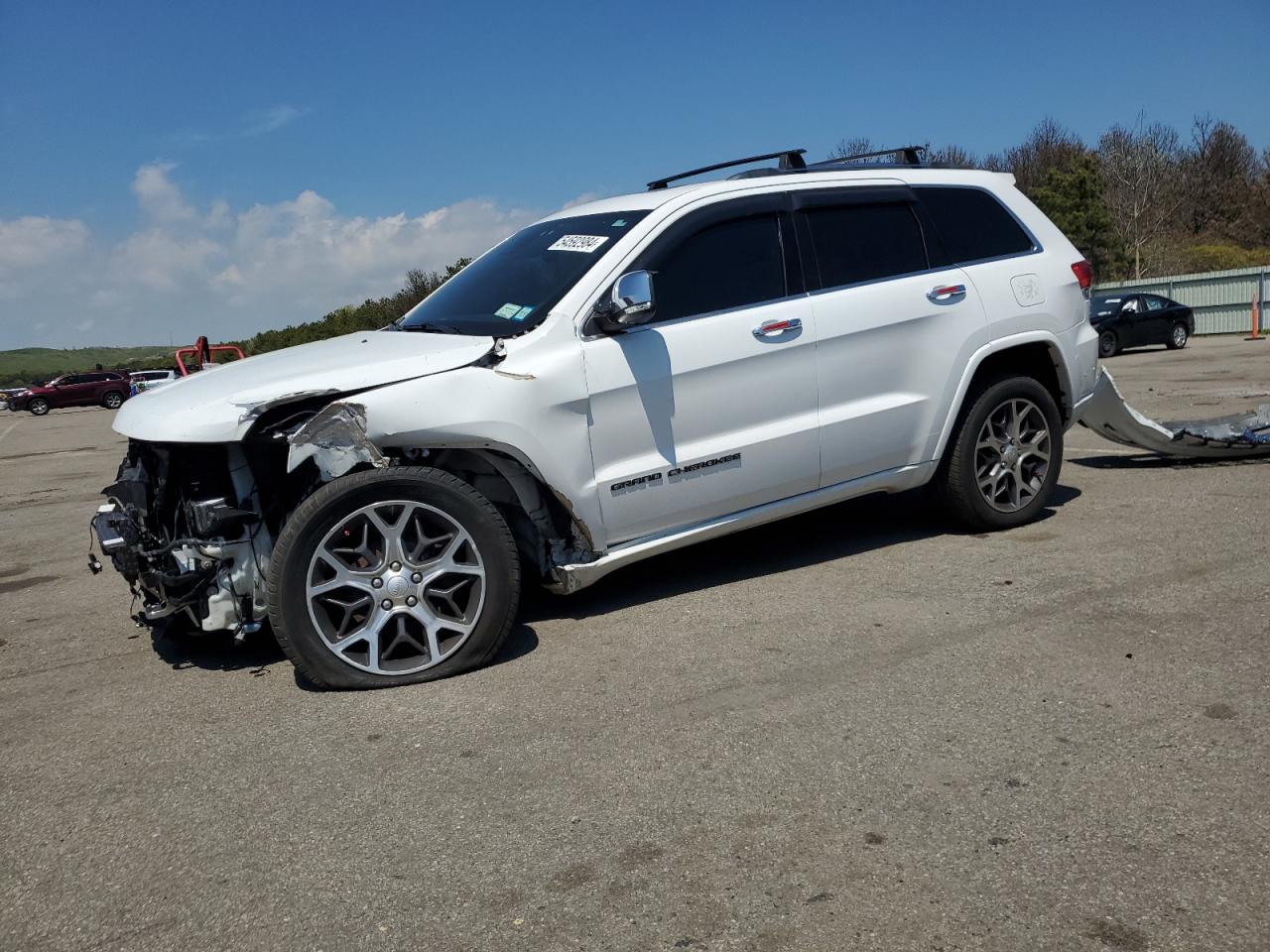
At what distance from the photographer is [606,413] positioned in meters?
4.72

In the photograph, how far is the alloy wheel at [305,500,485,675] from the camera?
13.8 ft

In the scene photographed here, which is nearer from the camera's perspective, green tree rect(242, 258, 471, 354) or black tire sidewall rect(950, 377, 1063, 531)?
Result: black tire sidewall rect(950, 377, 1063, 531)

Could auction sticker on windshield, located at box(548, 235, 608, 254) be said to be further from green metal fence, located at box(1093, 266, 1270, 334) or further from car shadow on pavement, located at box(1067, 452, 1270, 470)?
green metal fence, located at box(1093, 266, 1270, 334)

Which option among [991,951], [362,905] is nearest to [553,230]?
[362,905]

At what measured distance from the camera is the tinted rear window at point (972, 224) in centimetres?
588

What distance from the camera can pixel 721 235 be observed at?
16.9 ft

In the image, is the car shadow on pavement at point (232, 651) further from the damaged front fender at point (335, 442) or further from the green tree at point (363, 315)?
the green tree at point (363, 315)

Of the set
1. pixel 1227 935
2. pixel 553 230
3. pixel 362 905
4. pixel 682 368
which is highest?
pixel 553 230

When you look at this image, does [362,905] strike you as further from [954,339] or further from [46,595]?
[46,595]

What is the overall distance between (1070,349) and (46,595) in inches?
243

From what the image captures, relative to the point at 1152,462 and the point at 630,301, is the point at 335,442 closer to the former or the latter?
the point at 630,301

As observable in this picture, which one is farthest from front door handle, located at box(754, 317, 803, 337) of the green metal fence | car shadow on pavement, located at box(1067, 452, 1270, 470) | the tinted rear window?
the green metal fence

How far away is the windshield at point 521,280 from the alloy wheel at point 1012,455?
7.65 ft

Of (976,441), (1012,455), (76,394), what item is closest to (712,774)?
(976,441)
